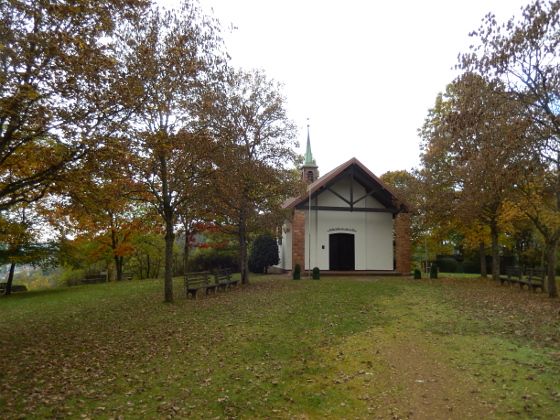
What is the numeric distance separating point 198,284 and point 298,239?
7.81m

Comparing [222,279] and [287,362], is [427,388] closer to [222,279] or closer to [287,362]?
[287,362]

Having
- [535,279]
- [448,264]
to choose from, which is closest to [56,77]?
[535,279]

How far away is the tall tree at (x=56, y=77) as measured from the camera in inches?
259

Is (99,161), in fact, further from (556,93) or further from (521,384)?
(556,93)

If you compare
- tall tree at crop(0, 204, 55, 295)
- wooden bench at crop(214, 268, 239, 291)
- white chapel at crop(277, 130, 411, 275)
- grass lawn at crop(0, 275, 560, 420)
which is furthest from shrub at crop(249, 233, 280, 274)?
grass lawn at crop(0, 275, 560, 420)

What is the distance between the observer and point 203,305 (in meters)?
12.5

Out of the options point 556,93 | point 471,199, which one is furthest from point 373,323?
point 471,199

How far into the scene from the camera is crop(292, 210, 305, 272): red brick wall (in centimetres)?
2189

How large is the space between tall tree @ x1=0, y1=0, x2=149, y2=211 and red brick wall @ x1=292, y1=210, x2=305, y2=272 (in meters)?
14.6

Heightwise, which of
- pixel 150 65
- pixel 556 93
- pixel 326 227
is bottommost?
pixel 326 227

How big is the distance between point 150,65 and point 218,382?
6.77 meters

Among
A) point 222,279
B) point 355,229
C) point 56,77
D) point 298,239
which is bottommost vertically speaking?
point 222,279

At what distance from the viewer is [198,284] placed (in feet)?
50.9

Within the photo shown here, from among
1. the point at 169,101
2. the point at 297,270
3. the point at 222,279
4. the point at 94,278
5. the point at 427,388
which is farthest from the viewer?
the point at 94,278
